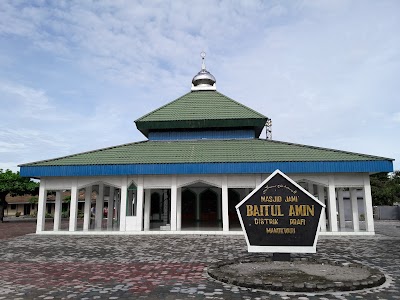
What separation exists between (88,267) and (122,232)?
962 centimetres

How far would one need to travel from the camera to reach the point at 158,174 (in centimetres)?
1914

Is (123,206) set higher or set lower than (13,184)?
lower

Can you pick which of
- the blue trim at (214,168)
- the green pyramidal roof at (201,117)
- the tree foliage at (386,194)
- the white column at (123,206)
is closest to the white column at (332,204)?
the blue trim at (214,168)

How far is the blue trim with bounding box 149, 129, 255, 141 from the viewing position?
71.9 ft

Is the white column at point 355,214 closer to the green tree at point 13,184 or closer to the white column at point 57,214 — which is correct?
the white column at point 57,214

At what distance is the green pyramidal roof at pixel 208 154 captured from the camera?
1809 cm

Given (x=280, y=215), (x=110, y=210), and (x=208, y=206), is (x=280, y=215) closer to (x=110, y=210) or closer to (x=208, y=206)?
(x=208, y=206)

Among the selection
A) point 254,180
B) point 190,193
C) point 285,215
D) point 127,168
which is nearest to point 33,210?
point 190,193

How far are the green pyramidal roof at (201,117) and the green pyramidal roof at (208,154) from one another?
4.18 feet

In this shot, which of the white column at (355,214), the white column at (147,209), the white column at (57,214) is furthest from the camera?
the white column at (57,214)

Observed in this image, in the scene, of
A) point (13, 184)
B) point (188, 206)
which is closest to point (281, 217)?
point (188, 206)

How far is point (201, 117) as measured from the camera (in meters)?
21.6

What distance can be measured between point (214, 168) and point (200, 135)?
4622mm

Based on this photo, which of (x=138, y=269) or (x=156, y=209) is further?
(x=156, y=209)
